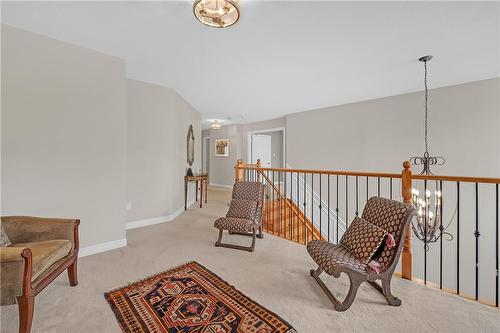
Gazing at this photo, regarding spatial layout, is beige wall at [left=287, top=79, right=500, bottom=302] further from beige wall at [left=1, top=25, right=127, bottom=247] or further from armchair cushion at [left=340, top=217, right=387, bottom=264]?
beige wall at [left=1, top=25, right=127, bottom=247]

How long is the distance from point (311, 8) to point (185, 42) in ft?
4.62

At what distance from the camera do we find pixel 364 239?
6.15 ft

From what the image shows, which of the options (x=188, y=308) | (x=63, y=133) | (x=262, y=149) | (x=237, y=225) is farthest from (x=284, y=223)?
(x=262, y=149)

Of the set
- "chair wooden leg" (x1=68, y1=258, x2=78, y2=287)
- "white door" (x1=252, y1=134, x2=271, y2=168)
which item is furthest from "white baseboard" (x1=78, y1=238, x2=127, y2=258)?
"white door" (x1=252, y1=134, x2=271, y2=168)

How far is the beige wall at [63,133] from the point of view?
228 cm

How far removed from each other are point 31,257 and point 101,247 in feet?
5.05

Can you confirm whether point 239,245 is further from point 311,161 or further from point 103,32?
Answer: point 311,161

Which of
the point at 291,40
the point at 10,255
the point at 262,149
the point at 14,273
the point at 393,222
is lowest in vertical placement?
the point at 14,273

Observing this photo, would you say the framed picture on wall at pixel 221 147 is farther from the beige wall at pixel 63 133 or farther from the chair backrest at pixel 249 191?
the beige wall at pixel 63 133

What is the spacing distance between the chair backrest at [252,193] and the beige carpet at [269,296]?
53 centimetres

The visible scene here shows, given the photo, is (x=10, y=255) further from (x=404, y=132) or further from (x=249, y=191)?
(x=404, y=132)

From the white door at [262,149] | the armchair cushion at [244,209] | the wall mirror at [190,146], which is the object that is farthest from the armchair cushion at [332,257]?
the white door at [262,149]

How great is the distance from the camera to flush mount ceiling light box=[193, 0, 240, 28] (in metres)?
1.71

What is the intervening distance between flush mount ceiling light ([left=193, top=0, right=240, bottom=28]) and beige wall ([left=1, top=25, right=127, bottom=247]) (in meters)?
1.82
